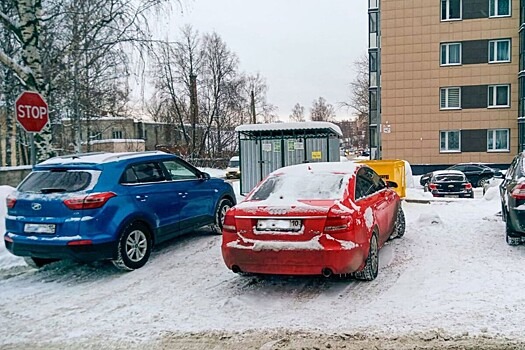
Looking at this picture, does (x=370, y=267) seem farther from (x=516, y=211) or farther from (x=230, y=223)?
(x=516, y=211)

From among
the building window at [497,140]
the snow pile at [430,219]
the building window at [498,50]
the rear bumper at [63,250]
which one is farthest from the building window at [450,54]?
the rear bumper at [63,250]

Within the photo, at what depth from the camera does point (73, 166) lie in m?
6.55

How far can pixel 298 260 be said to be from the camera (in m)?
5.30

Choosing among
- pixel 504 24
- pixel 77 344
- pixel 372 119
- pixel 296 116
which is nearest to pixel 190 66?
pixel 372 119

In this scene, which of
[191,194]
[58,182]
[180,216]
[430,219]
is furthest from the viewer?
[430,219]

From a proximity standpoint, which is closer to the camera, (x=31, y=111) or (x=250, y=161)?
(x=31, y=111)

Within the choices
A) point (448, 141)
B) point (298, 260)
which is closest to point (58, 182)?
point (298, 260)

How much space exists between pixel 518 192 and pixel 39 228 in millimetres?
6785

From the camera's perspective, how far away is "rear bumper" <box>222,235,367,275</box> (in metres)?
5.23

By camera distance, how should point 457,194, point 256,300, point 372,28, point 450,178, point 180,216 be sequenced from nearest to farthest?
point 256,300 < point 180,216 < point 457,194 < point 450,178 < point 372,28

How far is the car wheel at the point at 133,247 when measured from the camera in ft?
21.5

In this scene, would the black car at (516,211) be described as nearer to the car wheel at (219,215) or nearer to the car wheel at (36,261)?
the car wheel at (219,215)

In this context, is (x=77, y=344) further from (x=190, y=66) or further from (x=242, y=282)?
(x=190, y=66)

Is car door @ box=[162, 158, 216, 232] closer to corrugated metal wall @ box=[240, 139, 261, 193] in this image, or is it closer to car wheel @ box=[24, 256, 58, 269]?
car wheel @ box=[24, 256, 58, 269]
